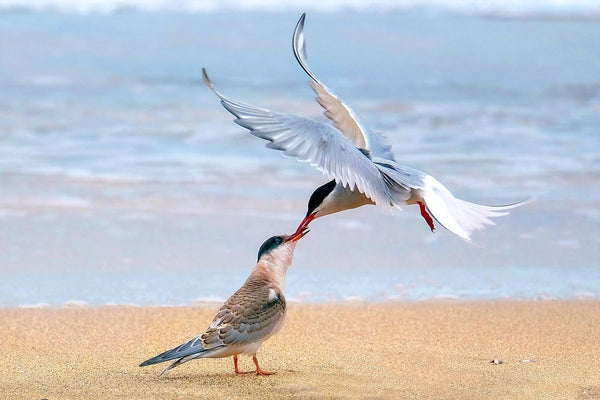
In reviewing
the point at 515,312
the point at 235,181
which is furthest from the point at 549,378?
the point at 235,181

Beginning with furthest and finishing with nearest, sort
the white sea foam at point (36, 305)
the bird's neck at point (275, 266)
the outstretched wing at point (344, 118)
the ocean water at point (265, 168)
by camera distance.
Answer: the ocean water at point (265, 168), the white sea foam at point (36, 305), the outstretched wing at point (344, 118), the bird's neck at point (275, 266)

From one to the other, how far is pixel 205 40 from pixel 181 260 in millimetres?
14328

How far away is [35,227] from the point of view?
269 inches

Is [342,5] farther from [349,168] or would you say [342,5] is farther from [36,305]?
[349,168]

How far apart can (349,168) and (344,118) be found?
1.12 metres

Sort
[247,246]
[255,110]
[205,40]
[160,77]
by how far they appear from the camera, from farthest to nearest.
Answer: [205,40], [160,77], [247,246], [255,110]

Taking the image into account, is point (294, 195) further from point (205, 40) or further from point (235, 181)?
point (205, 40)

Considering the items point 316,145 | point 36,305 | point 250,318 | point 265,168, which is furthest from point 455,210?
point 265,168

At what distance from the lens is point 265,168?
888cm

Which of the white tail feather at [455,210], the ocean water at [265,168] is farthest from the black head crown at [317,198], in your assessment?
the ocean water at [265,168]

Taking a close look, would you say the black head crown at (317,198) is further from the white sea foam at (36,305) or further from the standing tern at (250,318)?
the white sea foam at (36,305)

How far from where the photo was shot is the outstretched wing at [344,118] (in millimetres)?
5016

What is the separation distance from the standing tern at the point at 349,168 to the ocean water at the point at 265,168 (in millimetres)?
1020

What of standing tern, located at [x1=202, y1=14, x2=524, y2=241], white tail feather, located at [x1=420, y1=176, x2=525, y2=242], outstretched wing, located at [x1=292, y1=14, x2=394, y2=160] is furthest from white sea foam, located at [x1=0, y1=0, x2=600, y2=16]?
white tail feather, located at [x1=420, y1=176, x2=525, y2=242]
